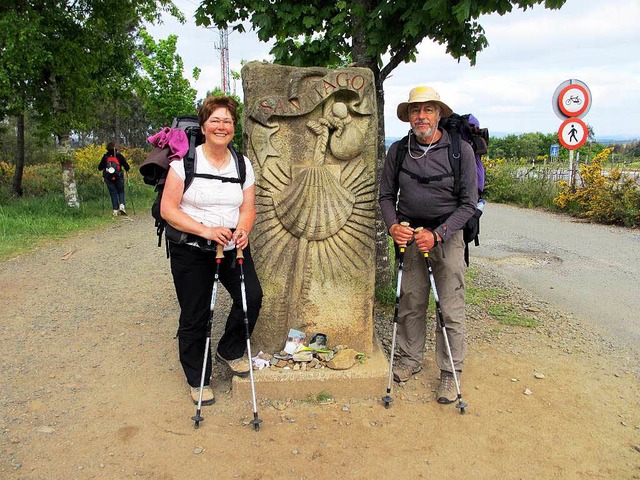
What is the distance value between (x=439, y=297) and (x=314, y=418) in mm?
1272

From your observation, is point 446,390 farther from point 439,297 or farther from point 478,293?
point 478,293

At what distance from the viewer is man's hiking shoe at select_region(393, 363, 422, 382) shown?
4.06 meters

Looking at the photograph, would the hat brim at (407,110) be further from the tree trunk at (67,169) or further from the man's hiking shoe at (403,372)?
the tree trunk at (67,169)

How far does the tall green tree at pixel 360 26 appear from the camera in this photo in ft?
14.5

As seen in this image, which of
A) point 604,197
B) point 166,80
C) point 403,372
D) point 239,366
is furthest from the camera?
point 166,80

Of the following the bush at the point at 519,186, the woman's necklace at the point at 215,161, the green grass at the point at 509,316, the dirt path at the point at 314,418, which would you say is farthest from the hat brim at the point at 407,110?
the bush at the point at 519,186

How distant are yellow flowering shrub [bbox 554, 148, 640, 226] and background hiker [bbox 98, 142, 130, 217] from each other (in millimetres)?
10783

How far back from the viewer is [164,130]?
3.45m

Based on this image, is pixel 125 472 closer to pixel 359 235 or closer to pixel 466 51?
pixel 359 235

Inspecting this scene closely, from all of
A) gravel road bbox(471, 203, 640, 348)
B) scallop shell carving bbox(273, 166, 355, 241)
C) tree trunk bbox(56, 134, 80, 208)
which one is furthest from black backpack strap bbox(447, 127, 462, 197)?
tree trunk bbox(56, 134, 80, 208)

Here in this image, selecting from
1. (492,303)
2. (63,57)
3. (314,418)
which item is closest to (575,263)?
(492,303)

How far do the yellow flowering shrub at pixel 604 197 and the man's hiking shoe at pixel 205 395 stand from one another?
977cm

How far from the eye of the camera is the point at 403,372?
408 cm

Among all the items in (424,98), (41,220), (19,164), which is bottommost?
(41,220)
